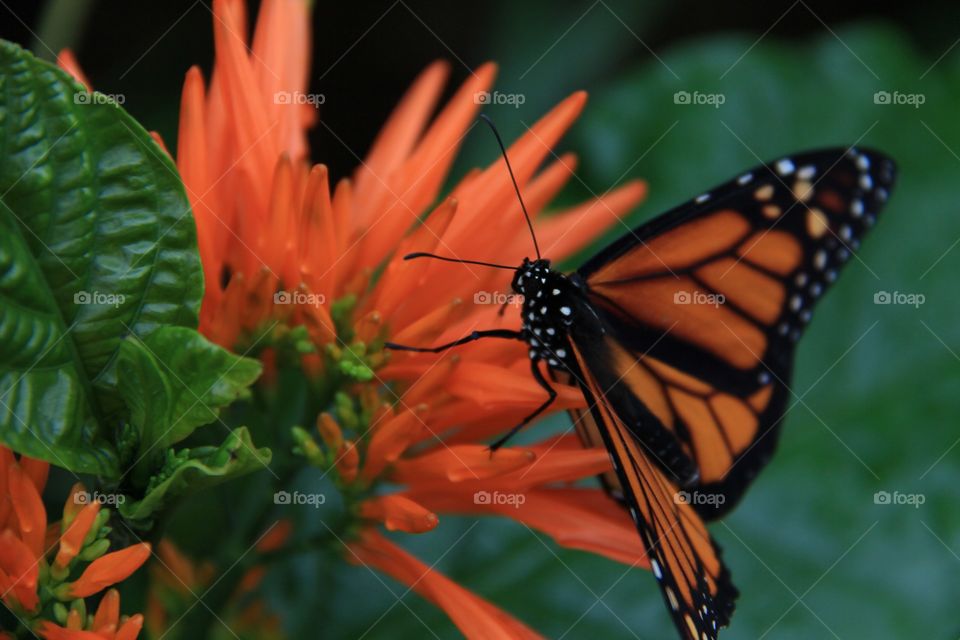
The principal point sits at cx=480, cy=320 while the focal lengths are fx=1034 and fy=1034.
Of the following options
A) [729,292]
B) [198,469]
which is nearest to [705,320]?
[729,292]

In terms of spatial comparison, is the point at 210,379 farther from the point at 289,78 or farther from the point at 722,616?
the point at 722,616

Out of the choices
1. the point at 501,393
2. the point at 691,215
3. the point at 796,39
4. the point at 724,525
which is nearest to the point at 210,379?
the point at 501,393

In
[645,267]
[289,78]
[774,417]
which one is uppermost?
[289,78]

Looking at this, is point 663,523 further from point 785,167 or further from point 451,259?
point 785,167

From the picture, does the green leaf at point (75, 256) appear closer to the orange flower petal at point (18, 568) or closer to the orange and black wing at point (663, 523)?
the orange flower petal at point (18, 568)

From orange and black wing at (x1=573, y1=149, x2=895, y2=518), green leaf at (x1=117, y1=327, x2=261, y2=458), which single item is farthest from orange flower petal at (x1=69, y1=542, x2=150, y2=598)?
orange and black wing at (x1=573, y1=149, x2=895, y2=518)

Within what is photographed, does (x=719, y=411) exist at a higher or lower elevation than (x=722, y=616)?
higher

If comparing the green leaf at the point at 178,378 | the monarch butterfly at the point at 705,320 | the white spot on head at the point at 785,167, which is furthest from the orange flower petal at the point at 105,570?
the white spot on head at the point at 785,167

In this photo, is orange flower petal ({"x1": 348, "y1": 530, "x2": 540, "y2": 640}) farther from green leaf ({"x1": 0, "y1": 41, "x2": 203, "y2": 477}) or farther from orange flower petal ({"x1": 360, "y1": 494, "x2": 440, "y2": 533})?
green leaf ({"x1": 0, "y1": 41, "x2": 203, "y2": 477})
